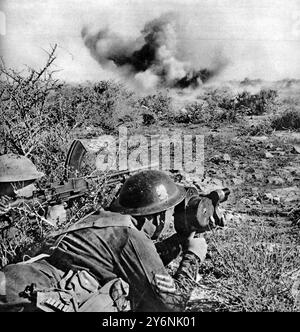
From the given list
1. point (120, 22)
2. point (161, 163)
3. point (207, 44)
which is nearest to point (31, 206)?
point (120, 22)

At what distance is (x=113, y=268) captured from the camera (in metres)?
3.02

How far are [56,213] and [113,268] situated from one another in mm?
1599

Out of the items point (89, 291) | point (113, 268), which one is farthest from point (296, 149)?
point (89, 291)

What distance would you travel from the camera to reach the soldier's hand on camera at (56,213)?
437 centimetres

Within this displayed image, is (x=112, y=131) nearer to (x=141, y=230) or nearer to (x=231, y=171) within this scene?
(x=231, y=171)

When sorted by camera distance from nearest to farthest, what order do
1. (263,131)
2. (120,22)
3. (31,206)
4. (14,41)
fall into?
(31,206), (14,41), (120,22), (263,131)

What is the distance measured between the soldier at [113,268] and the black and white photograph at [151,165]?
0.01 m

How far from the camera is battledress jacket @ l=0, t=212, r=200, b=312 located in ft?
9.42

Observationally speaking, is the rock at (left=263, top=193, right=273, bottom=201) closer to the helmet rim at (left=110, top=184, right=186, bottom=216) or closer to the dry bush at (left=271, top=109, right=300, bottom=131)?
the dry bush at (left=271, top=109, right=300, bottom=131)

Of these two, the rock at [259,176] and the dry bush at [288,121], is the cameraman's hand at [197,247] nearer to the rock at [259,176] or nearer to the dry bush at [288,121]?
the rock at [259,176]

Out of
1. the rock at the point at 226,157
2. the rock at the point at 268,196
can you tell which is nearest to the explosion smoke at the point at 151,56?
the rock at the point at 226,157

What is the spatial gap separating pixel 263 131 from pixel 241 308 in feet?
A: 18.6

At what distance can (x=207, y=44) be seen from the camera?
955 centimetres

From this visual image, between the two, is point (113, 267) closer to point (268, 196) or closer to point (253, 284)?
point (253, 284)
